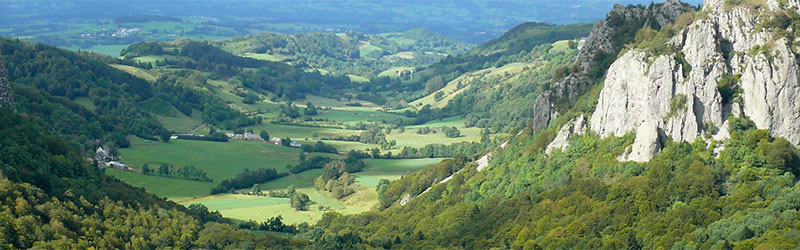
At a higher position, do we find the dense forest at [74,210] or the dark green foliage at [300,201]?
the dense forest at [74,210]

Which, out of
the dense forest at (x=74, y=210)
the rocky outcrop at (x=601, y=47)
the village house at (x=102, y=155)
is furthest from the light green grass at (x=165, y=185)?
the rocky outcrop at (x=601, y=47)

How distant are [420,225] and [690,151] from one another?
33717mm

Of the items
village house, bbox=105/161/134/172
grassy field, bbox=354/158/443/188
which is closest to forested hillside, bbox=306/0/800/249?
grassy field, bbox=354/158/443/188

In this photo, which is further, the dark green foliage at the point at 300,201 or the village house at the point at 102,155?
the village house at the point at 102,155

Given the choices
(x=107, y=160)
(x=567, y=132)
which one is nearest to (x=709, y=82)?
(x=567, y=132)

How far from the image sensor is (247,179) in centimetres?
17762

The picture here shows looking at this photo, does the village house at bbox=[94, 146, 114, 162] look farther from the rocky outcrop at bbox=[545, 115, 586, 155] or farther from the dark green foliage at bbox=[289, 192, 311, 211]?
the rocky outcrop at bbox=[545, 115, 586, 155]

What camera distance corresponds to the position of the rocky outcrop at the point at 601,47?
131 m

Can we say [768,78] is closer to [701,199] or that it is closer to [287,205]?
[701,199]

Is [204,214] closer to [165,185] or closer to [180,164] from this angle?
[165,185]

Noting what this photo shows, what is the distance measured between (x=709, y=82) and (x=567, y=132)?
881 inches

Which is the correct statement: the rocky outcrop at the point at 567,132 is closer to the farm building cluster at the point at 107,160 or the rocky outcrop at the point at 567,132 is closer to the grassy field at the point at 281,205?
the grassy field at the point at 281,205

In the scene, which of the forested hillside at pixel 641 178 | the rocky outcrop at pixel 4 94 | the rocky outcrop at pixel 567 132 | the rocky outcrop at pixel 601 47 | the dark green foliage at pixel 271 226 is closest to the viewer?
the forested hillside at pixel 641 178

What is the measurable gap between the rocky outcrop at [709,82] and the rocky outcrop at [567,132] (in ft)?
26.3
